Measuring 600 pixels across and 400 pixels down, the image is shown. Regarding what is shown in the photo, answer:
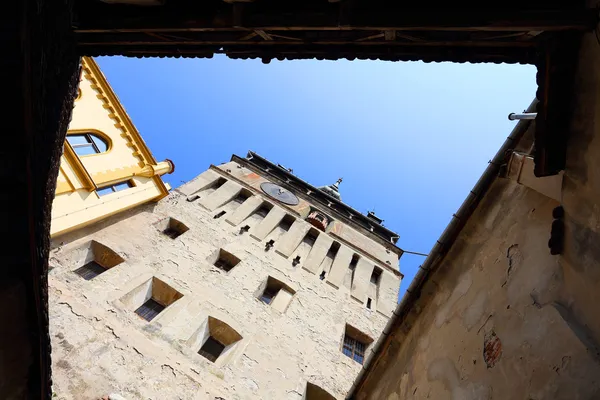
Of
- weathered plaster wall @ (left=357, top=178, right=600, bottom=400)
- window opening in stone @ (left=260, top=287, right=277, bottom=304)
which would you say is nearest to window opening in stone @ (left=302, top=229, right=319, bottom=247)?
window opening in stone @ (left=260, top=287, right=277, bottom=304)

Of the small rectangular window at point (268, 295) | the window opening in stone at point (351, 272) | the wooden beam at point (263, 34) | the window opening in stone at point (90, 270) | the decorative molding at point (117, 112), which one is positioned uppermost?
the window opening in stone at point (351, 272)

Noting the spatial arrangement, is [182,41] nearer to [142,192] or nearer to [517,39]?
[517,39]

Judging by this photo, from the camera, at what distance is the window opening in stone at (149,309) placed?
437 inches

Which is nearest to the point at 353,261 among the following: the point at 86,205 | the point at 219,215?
the point at 219,215

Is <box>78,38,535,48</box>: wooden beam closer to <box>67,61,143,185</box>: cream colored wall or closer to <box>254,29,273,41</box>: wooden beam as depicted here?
<box>254,29,273,41</box>: wooden beam

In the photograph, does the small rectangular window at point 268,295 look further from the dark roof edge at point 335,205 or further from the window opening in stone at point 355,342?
the dark roof edge at point 335,205

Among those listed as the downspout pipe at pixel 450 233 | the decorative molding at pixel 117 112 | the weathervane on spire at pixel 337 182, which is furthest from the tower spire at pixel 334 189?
the downspout pipe at pixel 450 233

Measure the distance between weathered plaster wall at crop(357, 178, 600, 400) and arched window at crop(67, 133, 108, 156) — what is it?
33.0 feet

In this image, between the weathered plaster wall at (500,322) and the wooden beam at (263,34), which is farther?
the wooden beam at (263,34)

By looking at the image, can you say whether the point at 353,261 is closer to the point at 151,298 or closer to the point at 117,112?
the point at 151,298

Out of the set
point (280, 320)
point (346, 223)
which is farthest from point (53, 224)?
point (346, 223)

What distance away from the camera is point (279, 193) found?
76.6ft

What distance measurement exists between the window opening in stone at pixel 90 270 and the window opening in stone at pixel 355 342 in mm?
8293

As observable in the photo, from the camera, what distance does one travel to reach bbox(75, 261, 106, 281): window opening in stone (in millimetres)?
11117
